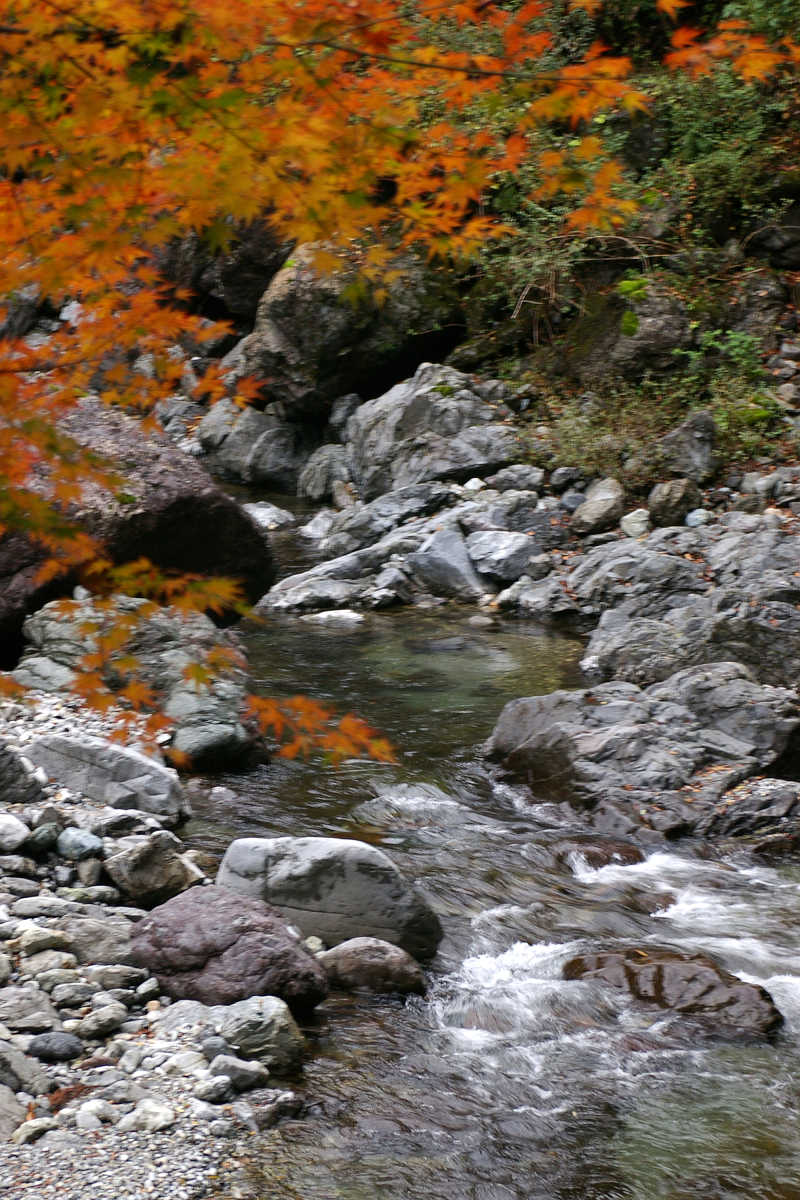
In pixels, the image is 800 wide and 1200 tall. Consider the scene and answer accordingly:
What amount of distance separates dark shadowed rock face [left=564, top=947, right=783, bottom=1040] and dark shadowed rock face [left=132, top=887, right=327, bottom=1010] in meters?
1.29

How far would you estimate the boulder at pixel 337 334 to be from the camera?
16438 millimetres

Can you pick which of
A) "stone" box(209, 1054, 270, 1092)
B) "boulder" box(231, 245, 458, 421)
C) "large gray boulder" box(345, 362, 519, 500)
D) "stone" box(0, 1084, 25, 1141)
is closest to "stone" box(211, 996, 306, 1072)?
"stone" box(209, 1054, 270, 1092)

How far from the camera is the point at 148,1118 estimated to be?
344 cm

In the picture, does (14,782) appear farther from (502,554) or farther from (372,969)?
(502,554)

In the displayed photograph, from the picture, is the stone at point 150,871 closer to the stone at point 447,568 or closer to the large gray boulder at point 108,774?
the large gray boulder at point 108,774

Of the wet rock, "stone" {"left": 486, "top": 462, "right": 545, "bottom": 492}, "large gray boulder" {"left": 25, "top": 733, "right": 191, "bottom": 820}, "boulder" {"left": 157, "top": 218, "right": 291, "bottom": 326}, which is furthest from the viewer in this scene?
"boulder" {"left": 157, "top": 218, "right": 291, "bottom": 326}

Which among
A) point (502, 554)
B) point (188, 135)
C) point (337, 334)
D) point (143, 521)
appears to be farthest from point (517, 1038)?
point (337, 334)

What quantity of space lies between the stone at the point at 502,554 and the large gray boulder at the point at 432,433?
69.1 inches

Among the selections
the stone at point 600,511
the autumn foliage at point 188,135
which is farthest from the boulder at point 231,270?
the autumn foliage at point 188,135

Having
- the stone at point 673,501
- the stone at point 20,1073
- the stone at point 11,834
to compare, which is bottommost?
the stone at point 673,501

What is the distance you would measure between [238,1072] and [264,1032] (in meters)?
0.22

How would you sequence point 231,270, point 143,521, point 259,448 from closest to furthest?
1. point 143,521
2. point 259,448
3. point 231,270

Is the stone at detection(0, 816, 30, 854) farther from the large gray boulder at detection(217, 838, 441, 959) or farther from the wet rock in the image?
Result: the wet rock

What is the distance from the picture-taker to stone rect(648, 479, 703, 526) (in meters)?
11.9
